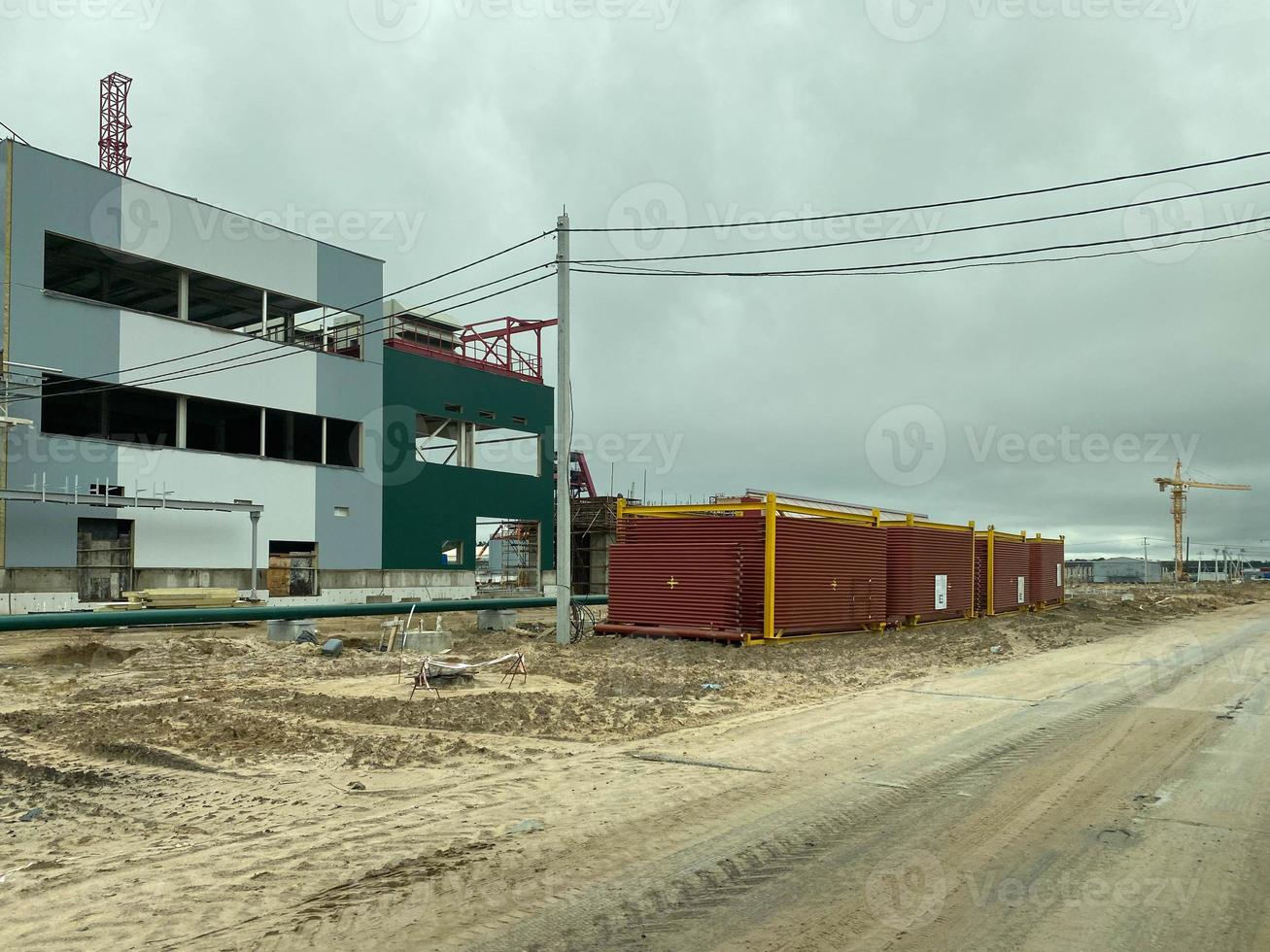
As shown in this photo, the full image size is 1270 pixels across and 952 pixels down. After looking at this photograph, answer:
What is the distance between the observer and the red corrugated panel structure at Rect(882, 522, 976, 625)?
24750mm

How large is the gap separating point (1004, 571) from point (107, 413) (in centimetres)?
2994

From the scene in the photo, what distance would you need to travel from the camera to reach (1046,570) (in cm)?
3984

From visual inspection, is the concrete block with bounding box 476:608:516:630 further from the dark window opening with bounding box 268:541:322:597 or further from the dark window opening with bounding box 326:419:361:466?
the dark window opening with bounding box 326:419:361:466

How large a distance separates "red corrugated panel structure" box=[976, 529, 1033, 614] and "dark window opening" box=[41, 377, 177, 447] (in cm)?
2641

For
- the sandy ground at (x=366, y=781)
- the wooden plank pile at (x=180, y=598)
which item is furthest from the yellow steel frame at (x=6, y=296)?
the sandy ground at (x=366, y=781)

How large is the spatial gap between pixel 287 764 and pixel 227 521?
21.5m

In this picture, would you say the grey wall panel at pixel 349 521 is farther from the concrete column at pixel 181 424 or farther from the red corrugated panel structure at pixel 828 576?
the red corrugated panel structure at pixel 828 576

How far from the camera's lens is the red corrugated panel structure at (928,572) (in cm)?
2475

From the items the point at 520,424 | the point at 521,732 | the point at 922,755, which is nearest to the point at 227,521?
the point at 520,424

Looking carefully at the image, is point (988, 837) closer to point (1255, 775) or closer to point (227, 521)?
point (1255, 775)

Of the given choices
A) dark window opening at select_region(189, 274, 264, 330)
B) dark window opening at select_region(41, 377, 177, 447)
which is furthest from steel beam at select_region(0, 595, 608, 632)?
dark window opening at select_region(189, 274, 264, 330)

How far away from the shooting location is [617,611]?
21.0m

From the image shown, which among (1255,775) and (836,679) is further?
(836,679)

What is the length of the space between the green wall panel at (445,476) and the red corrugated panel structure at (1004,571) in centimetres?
1722
